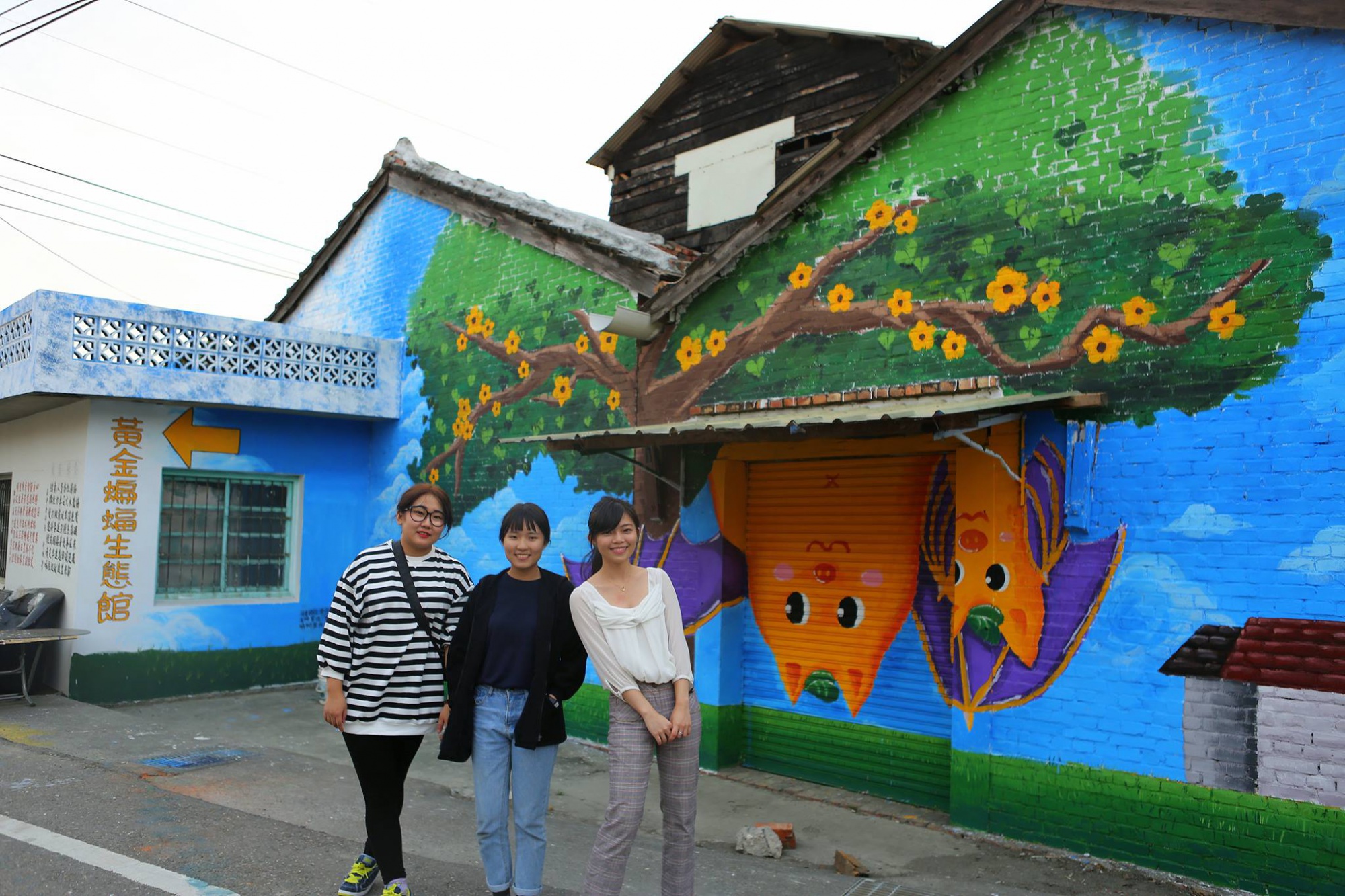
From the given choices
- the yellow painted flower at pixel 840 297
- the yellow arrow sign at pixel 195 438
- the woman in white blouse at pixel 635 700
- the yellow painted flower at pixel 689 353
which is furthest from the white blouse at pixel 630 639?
the yellow arrow sign at pixel 195 438

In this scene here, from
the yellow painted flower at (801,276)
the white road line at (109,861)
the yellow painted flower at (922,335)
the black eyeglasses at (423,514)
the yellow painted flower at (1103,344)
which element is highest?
the yellow painted flower at (801,276)

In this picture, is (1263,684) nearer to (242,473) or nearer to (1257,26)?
(1257,26)

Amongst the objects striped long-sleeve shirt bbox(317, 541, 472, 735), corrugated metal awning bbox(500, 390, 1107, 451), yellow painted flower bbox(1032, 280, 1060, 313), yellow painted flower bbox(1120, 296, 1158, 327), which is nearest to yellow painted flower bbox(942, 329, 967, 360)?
corrugated metal awning bbox(500, 390, 1107, 451)

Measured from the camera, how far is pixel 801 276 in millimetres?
6914

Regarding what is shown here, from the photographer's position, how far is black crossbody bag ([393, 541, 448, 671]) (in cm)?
400

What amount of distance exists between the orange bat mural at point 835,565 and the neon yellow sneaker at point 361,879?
3.55m

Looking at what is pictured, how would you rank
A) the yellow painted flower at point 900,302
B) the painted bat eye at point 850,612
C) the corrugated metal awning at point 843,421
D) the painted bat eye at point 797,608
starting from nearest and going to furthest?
the corrugated metal awning at point 843,421
the yellow painted flower at point 900,302
the painted bat eye at point 850,612
the painted bat eye at point 797,608

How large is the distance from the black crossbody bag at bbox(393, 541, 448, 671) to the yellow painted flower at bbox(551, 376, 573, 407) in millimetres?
4690

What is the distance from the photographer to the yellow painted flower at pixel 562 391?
8703 mm

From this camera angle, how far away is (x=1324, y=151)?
15.8 feet

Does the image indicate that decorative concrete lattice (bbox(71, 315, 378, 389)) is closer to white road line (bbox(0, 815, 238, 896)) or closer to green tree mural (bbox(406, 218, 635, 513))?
green tree mural (bbox(406, 218, 635, 513))

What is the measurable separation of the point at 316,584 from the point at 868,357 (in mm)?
7150

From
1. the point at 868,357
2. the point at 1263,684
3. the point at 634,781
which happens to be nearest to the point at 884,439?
the point at 868,357

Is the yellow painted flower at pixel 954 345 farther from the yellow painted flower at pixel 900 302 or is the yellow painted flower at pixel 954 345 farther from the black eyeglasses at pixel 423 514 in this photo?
the black eyeglasses at pixel 423 514
